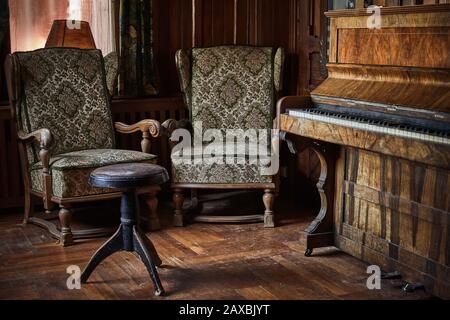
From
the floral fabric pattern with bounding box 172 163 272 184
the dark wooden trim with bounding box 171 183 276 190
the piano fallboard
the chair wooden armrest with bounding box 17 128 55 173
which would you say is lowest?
the dark wooden trim with bounding box 171 183 276 190

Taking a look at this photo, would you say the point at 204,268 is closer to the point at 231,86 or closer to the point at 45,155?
the point at 45,155

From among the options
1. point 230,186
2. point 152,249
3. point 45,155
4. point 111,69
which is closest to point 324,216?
point 230,186

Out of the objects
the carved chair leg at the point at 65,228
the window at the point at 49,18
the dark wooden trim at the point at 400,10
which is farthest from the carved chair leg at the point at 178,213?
the dark wooden trim at the point at 400,10

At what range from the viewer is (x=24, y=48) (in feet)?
15.3

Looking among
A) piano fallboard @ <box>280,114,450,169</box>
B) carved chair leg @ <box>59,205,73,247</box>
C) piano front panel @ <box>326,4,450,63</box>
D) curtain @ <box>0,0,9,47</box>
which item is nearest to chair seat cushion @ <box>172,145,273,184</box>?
piano fallboard @ <box>280,114,450,169</box>

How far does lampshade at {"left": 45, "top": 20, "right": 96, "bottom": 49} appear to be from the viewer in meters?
4.52

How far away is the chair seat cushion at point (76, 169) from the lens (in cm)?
391

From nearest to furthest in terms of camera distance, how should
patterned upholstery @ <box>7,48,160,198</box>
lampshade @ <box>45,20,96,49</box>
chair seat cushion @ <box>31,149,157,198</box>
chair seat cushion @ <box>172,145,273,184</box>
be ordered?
chair seat cushion @ <box>31,149,157,198</box>
patterned upholstery @ <box>7,48,160,198</box>
chair seat cushion @ <box>172,145,273,184</box>
lampshade @ <box>45,20,96,49</box>

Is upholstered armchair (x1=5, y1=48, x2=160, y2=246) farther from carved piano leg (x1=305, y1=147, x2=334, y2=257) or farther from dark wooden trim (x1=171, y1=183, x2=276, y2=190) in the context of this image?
carved piano leg (x1=305, y1=147, x2=334, y2=257)

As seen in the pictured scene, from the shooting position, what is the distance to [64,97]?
14.3 feet

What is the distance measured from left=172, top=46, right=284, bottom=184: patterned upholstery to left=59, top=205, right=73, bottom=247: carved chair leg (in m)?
1.16

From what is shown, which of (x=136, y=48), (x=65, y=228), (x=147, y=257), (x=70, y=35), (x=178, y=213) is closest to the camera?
(x=147, y=257)

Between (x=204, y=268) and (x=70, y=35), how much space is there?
76.9 inches
